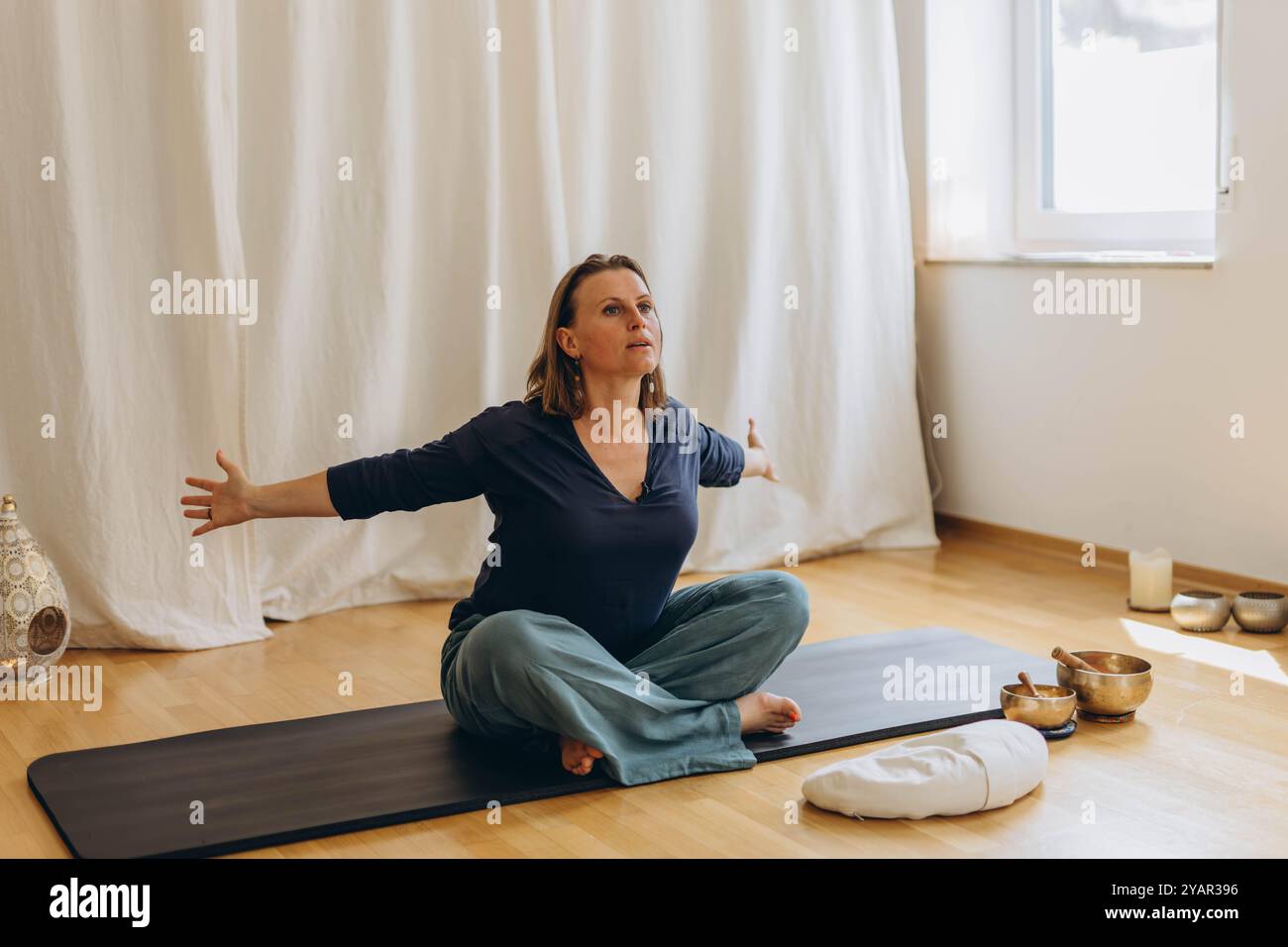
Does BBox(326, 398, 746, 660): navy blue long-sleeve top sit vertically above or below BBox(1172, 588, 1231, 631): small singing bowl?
above

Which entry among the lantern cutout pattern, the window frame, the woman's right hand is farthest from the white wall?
the lantern cutout pattern

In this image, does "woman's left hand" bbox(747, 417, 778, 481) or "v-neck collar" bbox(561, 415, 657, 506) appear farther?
"woman's left hand" bbox(747, 417, 778, 481)

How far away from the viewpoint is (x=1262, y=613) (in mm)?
3244

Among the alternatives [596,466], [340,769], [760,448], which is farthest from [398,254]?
[340,769]

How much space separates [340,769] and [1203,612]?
1958 millimetres

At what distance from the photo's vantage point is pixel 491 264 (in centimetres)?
368

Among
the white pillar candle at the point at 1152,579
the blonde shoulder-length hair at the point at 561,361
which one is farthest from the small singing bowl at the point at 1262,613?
the blonde shoulder-length hair at the point at 561,361

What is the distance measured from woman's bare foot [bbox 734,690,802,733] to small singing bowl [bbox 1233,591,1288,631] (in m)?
1.28

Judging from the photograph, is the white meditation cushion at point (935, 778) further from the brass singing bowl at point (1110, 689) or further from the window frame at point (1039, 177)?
the window frame at point (1039, 177)

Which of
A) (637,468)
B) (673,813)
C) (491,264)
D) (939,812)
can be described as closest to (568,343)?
(637,468)

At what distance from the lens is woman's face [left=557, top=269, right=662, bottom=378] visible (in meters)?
2.48

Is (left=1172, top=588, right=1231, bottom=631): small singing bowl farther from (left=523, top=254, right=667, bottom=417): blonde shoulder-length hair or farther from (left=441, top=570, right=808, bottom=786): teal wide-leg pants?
(left=523, top=254, right=667, bottom=417): blonde shoulder-length hair

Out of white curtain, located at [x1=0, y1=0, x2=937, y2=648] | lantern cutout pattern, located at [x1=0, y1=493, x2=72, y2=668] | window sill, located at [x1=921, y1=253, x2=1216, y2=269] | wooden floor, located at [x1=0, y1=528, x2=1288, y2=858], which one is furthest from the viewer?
window sill, located at [x1=921, y1=253, x2=1216, y2=269]

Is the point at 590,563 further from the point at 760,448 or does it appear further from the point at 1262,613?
the point at 1262,613
